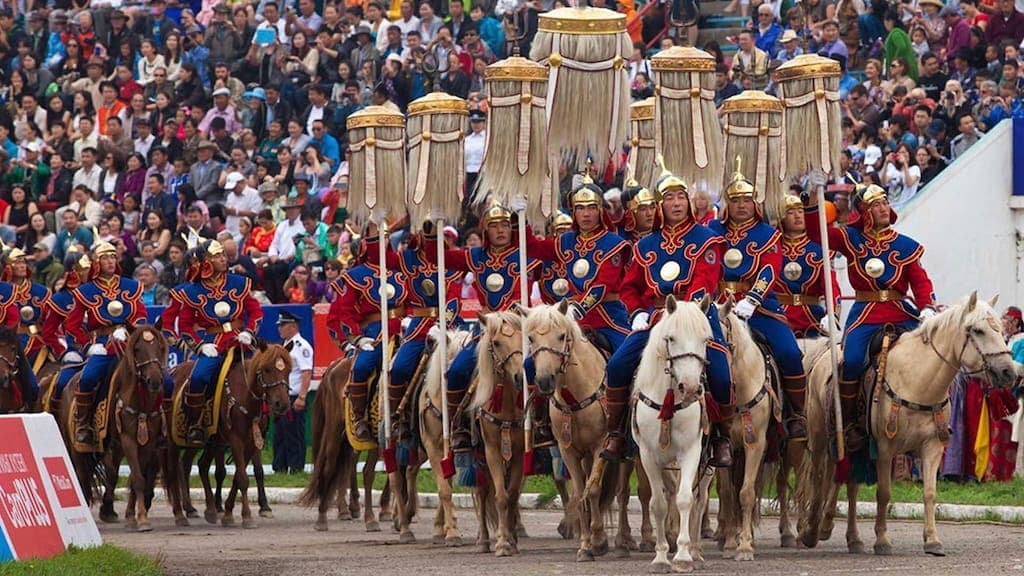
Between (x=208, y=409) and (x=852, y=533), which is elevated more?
(x=208, y=409)

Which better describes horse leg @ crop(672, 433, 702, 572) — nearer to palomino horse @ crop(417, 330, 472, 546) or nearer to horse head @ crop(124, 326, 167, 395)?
palomino horse @ crop(417, 330, 472, 546)

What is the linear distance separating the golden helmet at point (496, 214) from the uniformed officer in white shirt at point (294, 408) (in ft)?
20.2

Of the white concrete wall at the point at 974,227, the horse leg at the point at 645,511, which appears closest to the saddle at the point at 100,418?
the horse leg at the point at 645,511

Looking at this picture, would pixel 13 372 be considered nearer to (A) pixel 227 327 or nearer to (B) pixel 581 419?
(A) pixel 227 327

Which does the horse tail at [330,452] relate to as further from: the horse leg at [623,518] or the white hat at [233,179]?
the white hat at [233,179]

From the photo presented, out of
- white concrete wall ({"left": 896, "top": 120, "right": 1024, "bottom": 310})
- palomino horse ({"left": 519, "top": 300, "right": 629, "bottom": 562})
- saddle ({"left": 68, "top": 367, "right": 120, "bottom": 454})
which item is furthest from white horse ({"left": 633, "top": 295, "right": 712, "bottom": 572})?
white concrete wall ({"left": 896, "top": 120, "right": 1024, "bottom": 310})

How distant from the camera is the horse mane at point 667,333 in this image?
1365 cm

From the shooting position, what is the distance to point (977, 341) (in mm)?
14805

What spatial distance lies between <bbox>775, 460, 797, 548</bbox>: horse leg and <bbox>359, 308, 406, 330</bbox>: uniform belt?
3581 mm

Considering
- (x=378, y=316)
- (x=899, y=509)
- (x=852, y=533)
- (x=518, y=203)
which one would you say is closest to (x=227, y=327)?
(x=378, y=316)

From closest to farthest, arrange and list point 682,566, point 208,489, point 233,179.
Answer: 1. point 682,566
2. point 208,489
3. point 233,179

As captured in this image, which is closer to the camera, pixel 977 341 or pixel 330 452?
pixel 977 341

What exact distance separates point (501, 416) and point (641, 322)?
1.58m

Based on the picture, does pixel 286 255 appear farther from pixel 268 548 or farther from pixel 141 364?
pixel 268 548
